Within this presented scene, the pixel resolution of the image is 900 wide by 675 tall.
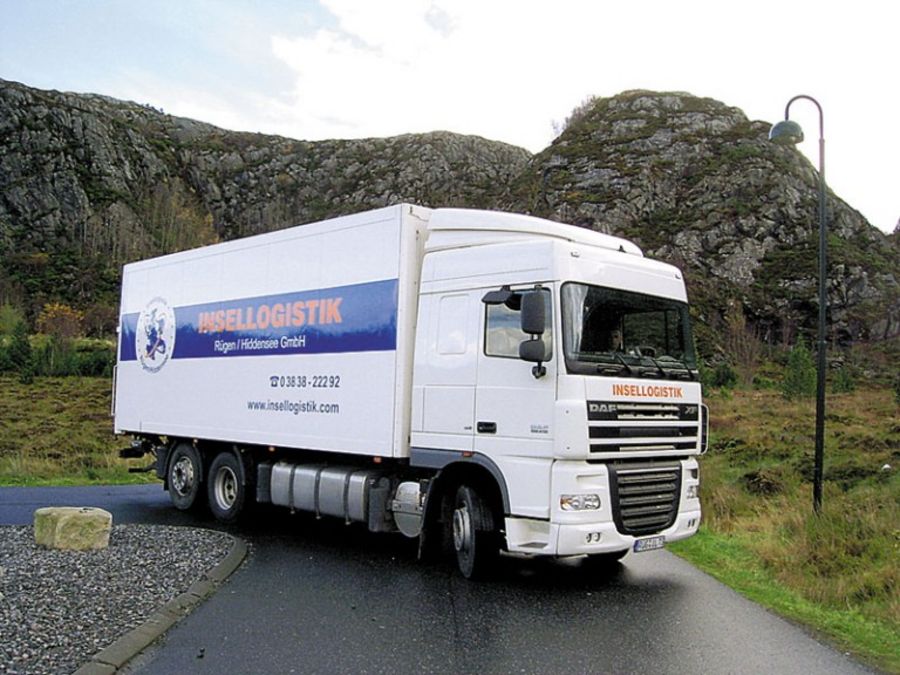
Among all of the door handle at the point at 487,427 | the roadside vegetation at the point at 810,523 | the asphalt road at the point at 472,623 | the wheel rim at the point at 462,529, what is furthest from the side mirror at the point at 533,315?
the roadside vegetation at the point at 810,523

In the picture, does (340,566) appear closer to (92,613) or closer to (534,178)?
(92,613)

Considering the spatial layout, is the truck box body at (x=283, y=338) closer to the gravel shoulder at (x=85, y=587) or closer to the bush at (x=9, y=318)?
the gravel shoulder at (x=85, y=587)

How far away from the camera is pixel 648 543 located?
784 centimetres

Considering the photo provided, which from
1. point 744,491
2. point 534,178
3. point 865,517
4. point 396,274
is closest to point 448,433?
point 396,274

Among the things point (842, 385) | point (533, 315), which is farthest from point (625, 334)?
point (842, 385)

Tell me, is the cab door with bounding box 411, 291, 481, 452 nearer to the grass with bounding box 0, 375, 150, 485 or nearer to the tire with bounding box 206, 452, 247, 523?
the tire with bounding box 206, 452, 247, 523

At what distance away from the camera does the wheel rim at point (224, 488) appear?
39.8ft

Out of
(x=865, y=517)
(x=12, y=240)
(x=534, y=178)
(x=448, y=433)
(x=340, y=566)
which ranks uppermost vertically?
(x=534, y=178)

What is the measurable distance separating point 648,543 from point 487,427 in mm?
1826

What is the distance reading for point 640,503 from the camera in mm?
7898

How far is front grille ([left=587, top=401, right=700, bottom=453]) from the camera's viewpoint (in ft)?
24.8

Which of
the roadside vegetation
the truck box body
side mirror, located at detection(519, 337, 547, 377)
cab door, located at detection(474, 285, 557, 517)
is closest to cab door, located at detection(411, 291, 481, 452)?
cab door, located at detection(474, 285, 557, 517)

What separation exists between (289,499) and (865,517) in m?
6.91

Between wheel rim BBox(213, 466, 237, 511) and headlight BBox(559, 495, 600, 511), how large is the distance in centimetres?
626
